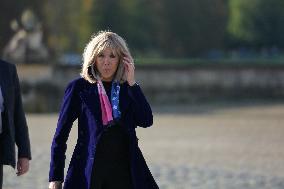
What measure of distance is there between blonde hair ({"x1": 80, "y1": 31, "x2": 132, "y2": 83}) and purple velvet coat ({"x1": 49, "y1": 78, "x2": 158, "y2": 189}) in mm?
55

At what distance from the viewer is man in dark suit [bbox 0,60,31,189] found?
516cm

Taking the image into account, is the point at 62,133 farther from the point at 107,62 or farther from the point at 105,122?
the point at 107,62

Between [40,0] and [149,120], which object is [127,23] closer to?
[40,0]

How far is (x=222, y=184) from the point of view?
10914 mm

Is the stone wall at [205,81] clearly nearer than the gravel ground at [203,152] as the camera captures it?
No

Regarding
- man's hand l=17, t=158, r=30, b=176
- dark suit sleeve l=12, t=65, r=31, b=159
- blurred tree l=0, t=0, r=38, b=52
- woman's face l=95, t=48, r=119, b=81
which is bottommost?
blurred tree l=0, t=0, r=38, b=52

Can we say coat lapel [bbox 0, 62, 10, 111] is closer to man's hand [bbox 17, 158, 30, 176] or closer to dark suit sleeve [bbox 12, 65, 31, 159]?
dark suit sleeve [bbox 12, 65, 31, 159]

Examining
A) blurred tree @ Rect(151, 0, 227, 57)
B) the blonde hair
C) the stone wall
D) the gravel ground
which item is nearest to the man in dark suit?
the blonde hair

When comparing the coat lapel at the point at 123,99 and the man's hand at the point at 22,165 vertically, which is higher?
the coat lapel at the point at 123,99

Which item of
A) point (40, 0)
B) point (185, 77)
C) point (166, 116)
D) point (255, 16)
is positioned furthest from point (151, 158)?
point (255, 16)

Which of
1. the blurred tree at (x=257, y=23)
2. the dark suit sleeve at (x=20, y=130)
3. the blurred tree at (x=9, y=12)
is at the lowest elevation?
the blurred tree at (x=257, y=23)

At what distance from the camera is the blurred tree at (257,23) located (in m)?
81.5

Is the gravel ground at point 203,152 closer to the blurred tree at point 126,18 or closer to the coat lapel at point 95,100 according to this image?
the coat lapel at point 95,100

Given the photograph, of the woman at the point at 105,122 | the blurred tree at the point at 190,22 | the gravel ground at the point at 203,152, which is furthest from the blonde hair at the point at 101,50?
the blurred tree at the point at 190,22
